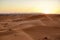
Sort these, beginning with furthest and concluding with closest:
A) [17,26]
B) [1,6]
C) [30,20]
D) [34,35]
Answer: [1,6], [30,20], [17,26], [34,35]

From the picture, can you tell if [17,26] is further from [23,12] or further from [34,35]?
[23,12]

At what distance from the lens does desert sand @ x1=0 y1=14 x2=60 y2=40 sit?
2.31 ft

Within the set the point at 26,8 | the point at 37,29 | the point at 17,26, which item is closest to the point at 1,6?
the point at 26,8

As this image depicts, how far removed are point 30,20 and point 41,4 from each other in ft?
0.85

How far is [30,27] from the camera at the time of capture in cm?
82

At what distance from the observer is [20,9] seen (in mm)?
1103

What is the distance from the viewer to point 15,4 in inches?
42.9

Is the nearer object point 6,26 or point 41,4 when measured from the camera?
point 6,26

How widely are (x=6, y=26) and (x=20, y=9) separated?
329 mm

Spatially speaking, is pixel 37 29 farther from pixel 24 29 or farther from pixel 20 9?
pixel 20 9

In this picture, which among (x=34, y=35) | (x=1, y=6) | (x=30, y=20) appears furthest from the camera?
(x=1, y=6)

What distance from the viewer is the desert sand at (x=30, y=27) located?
0.71m

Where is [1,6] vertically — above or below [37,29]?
above

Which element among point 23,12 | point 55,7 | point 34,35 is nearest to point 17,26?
point 34,35
